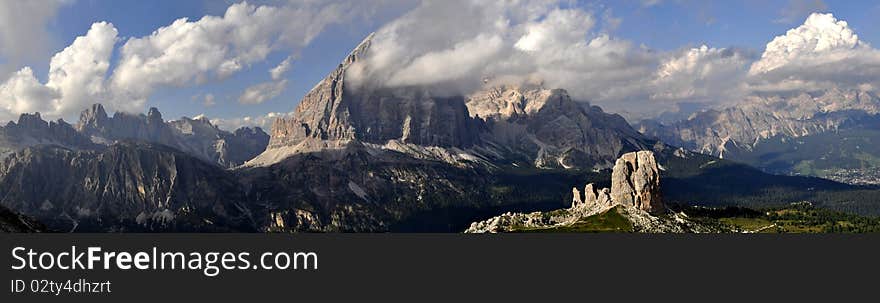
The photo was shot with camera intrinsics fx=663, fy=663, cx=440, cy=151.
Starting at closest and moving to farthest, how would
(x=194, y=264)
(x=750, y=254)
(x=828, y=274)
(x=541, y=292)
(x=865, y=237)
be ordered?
(x=194, y=264), (x=541, y=292), (x=828, y=274), (x=750, y=254), (x=865, y=237)

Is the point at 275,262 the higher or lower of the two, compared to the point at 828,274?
higher

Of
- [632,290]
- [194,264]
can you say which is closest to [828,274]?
[632,290]

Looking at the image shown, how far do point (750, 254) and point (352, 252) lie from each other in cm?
7356

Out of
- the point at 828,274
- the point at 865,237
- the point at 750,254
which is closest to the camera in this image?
the point at 828,274

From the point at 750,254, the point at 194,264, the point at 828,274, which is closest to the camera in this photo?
the point at 194,264

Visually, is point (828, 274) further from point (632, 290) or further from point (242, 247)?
point (242, 247)

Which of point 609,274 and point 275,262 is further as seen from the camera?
point 609,274

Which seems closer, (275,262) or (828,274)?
(275,262)

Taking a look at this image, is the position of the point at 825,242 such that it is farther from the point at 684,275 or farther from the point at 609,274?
the point at 609,274

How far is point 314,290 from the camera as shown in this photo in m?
94.3

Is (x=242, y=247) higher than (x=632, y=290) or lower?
higher

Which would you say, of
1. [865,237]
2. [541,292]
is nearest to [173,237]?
[541,292]

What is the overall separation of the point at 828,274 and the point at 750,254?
1672cm

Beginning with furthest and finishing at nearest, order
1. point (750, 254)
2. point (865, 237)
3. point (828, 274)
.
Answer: point (865, 237)
point (750, 254)
point (828, 274)
